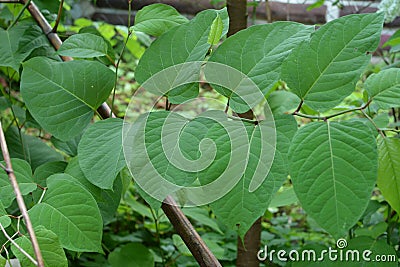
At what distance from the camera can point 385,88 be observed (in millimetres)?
455

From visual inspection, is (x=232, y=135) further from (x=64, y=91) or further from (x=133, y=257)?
(x=133, y=257)

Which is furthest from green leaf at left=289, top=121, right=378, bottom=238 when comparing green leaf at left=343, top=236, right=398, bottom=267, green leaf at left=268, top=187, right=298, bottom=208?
green leaf at left=268, top=187, right=298, bottom=208

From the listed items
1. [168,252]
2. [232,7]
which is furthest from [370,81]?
[168,252]

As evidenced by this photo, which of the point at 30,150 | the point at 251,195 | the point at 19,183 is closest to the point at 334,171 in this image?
the point at 251,195

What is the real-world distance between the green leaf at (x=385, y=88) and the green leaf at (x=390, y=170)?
0.13 feet

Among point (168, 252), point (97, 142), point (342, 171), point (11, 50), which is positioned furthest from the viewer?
point (168, 252)

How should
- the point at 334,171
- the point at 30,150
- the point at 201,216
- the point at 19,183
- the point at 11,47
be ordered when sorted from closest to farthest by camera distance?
the point at 334,171, the point at 19,183, the point at 11,47, the point at 30,150, the point at 201,216

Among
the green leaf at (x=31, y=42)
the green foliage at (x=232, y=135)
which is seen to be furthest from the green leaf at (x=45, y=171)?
the green leaf at (x=31, y=42)

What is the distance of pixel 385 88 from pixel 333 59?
0.22 feet

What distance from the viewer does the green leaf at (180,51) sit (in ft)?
1.53

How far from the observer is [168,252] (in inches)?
38.4

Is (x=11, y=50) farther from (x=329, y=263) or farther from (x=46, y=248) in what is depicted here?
(x=329, y=263)

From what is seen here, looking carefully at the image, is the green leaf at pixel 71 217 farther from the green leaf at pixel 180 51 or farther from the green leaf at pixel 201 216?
the green leaf at pixel 201 216

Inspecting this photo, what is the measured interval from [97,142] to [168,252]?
54 centimetres
